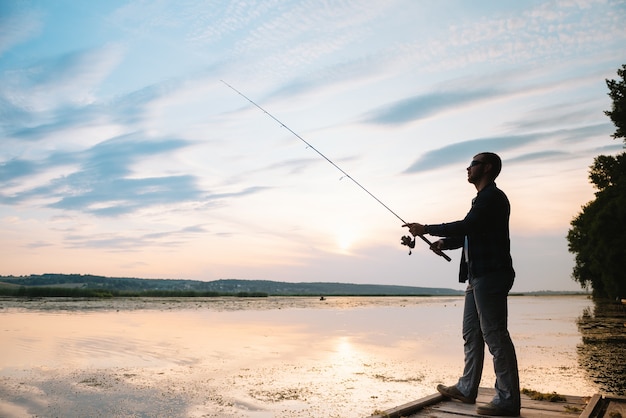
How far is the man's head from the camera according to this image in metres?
5.42

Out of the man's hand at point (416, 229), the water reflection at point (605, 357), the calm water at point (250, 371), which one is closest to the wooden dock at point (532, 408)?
the man's hand at point (416, 229)

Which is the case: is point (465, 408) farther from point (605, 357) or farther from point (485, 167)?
point (605, 357)

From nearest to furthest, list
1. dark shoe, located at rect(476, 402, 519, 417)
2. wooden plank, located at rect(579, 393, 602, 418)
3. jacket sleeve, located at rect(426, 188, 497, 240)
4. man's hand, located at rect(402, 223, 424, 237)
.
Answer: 1. wooden plank, located at rect(579, 393, 602, 418)
2. dark shoe, located at rect(476, 402, 519, 417)
3. jacket sleeve, located at rect(426, 188, 497, 240)
4. man's hand, located at rect(402, 223, 424, 237)

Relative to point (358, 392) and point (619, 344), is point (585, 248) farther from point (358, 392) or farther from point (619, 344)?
point (358, 392)

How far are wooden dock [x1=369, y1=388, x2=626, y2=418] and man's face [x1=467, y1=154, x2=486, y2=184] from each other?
222cm

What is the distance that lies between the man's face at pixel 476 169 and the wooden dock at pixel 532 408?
2.22 meters

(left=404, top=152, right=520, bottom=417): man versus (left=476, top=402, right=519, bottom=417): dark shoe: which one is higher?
(left=404, top=152, right=520, bottom=417): man

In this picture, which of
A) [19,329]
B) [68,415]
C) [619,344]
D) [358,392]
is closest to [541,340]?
[619,344]

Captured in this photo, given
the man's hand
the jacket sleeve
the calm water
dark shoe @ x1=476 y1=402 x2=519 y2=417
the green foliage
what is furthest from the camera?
the green foliage

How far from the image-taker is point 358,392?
8.76m

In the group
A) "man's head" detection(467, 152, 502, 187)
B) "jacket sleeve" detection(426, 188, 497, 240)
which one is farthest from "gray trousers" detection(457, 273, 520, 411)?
"man's head" detection(467, 152, 502, 187)

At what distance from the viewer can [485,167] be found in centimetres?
544

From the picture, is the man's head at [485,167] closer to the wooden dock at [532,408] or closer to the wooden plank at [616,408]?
the wooden dock at [532,408]

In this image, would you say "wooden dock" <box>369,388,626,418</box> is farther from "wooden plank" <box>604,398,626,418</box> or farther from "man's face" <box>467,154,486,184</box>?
"man's face" <box>467,154,486,184</box>
